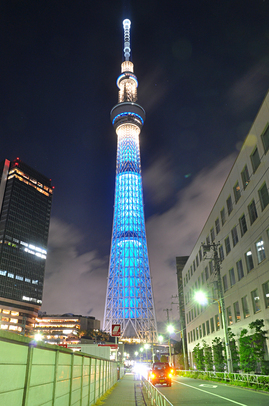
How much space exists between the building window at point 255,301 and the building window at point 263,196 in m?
7.71

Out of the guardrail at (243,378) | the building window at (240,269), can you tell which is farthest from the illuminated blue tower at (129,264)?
the building window at (240,269)

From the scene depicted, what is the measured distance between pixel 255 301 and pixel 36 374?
25.4 metres

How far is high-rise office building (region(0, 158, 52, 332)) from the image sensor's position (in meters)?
157

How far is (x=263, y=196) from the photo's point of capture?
26.7 m

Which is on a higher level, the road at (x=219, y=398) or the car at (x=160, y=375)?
the car at (x=160, y=375)

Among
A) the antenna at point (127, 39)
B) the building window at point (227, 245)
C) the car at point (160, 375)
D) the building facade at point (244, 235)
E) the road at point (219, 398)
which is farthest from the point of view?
the antenna at point (127, 39)

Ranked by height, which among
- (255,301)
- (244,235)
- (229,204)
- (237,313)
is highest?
(229,204)

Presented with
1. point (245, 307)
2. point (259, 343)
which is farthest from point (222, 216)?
point (259, 343)

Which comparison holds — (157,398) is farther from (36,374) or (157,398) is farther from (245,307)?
(245,307)

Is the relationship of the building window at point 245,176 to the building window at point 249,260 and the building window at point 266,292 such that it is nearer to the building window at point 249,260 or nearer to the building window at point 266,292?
the building window at point 249,260

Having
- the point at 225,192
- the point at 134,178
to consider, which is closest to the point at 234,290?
the point at 225,192

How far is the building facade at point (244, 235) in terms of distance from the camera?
26188 mm

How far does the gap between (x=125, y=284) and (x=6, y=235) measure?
78.6 meters

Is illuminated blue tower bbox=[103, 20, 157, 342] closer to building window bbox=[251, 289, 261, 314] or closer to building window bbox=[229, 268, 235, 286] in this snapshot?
building window bbox=[229, 268, 235, 286]
